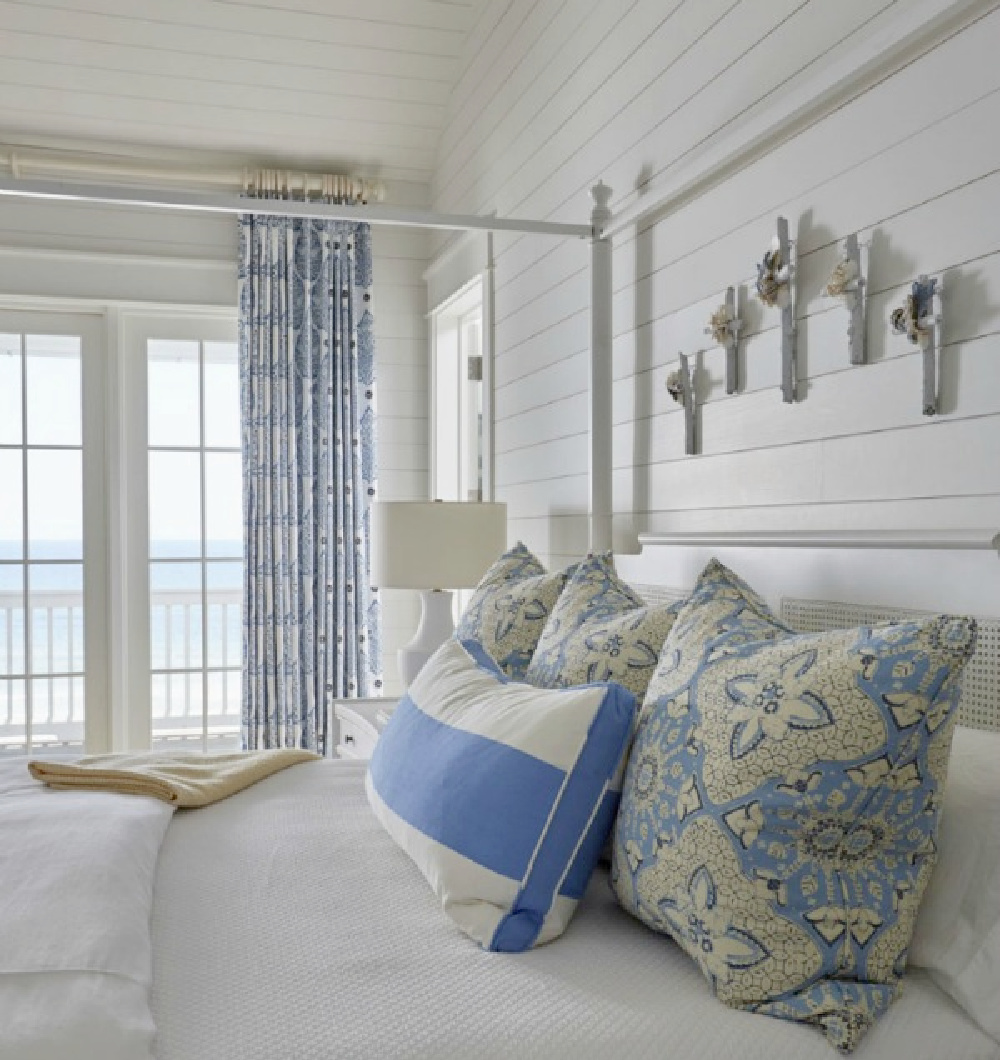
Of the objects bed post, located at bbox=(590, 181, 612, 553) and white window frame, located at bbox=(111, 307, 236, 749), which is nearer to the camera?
bed post, located at bbox=(590, 181, 612, 553)

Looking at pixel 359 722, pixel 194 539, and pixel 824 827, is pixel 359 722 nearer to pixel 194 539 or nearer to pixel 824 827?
pixel 194 539

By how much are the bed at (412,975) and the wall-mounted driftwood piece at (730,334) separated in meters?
0.55

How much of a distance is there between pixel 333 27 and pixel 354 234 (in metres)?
0.82

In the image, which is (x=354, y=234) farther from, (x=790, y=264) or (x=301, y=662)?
(x=790, y=264)

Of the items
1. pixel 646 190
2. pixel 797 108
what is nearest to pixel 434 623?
pixel 646 190

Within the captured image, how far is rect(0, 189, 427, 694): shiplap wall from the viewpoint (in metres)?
4.21

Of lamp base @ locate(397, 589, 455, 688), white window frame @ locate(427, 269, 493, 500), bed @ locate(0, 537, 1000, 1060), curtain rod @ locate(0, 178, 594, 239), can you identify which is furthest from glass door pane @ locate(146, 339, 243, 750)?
bed @ locate(0, 537, 1000, 1060)

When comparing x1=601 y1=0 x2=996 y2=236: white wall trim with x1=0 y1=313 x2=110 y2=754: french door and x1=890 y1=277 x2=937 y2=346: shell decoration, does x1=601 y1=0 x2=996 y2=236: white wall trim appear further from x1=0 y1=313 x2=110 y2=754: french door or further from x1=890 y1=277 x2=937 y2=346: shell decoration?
x1=0 y1=313 x2=110 y2=754: french door

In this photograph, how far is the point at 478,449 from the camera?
432 cm

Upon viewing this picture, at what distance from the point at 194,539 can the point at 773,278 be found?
3026 millimetres

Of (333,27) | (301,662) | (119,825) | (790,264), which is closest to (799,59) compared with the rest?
(790,264)

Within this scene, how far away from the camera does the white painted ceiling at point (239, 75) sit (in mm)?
3740

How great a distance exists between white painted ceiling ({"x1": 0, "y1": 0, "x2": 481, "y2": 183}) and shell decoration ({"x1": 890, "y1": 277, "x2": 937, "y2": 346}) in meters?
2.63

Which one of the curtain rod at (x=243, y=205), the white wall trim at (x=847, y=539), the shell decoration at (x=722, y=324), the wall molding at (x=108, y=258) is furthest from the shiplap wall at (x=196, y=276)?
the shell decoration at (x=722, y=324)
